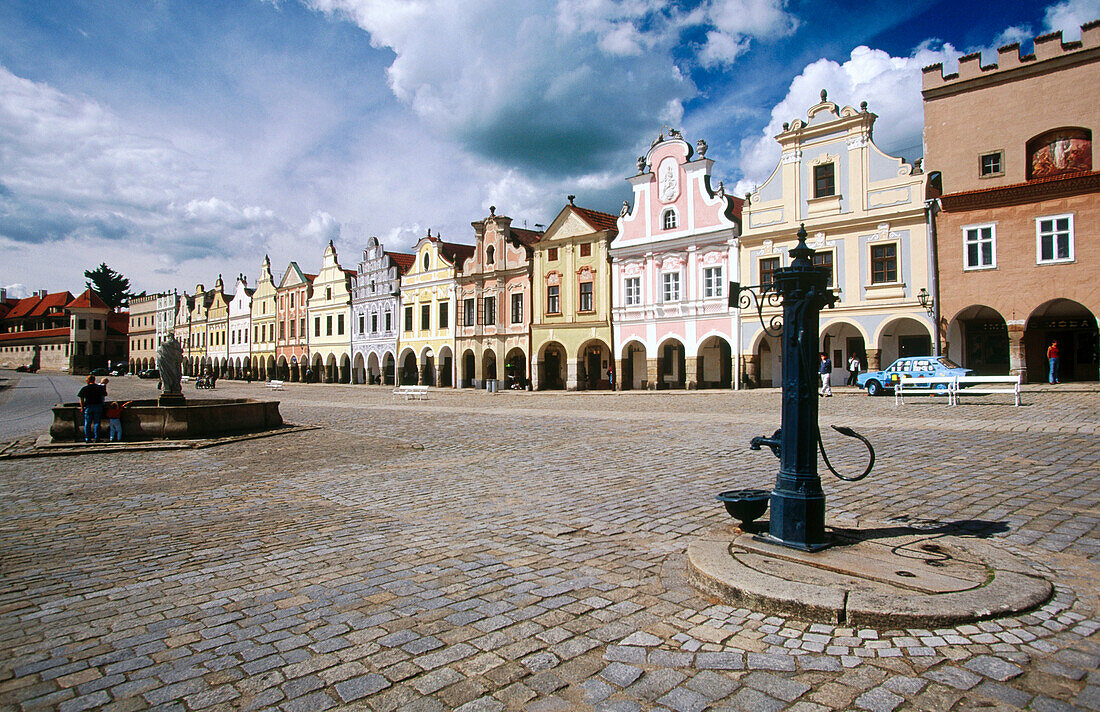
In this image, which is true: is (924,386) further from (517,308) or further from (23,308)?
(23,308)

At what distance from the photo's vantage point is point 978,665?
310 cm

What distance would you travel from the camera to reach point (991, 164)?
84.3 feet

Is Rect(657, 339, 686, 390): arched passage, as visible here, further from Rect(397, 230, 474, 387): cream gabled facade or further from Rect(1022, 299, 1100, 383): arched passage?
Rect(397, 230, 474, 387): cream gabled facade

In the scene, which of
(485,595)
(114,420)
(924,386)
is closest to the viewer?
(485,595)

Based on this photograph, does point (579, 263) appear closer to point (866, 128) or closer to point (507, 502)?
point (866, 128)

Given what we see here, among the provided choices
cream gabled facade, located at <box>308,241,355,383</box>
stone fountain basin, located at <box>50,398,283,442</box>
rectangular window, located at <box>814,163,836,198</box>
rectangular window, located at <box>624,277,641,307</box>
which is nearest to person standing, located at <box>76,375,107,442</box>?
stone fountain basin, located at <box>50,398,283,442</box>

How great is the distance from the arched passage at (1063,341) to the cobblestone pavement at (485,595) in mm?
19471

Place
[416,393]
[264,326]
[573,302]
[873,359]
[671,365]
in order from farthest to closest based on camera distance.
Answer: [264,326] → [573,302] → [671,365] → [416,393] → [873,359]

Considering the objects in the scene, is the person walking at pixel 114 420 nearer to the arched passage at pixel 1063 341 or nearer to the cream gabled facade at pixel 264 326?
the arched passage at pixel 1063 341

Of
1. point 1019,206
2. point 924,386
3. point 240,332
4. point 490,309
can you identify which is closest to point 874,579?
point 924,386

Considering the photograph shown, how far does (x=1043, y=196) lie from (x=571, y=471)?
80.7ft

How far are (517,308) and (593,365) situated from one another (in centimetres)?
631

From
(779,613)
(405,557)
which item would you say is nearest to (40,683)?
(405,557)

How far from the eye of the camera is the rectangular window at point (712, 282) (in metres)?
32.3
